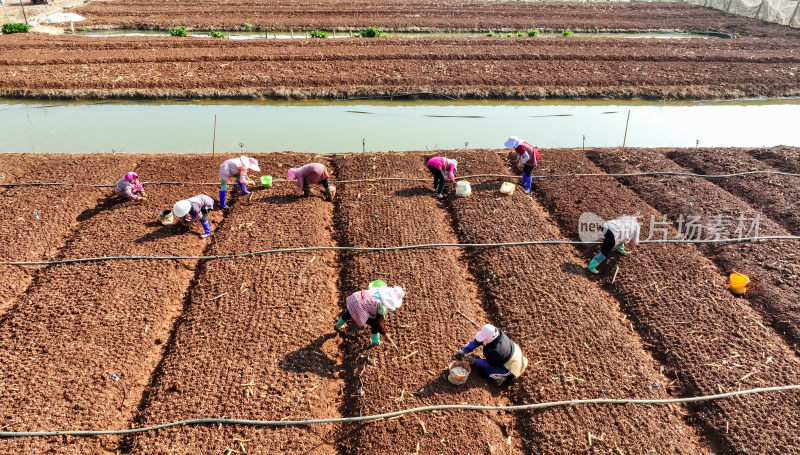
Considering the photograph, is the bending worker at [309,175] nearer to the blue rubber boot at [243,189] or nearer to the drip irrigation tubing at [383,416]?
the blue rubber boot at [243,189]

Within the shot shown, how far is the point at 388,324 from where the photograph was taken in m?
7.00

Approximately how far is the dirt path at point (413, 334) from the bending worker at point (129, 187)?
414 cm

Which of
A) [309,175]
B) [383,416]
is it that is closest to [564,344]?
[383,416]

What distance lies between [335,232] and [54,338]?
4725 mm

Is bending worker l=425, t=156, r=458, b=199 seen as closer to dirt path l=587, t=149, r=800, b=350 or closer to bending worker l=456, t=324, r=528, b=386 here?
dirt path l=587, t=149, r=800, b=350

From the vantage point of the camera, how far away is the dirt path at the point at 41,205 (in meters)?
7.92

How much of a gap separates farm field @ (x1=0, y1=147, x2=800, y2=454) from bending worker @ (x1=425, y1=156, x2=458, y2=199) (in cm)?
42

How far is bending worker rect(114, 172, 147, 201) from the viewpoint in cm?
948

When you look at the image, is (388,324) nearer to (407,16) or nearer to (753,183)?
(753,183)

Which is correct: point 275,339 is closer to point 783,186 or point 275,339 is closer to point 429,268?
point 429,268

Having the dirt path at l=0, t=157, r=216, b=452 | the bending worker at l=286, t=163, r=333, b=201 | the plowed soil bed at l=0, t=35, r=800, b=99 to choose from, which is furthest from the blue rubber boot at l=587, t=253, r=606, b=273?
the plowed soil bed at l=0, t=35, r=800, b=99

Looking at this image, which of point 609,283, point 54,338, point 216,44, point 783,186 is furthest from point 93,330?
point 216,44

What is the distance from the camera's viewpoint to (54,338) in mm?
6543

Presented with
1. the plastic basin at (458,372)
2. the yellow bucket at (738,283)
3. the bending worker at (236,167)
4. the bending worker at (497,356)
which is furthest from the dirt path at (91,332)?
the yellow bucket at (738,283)
